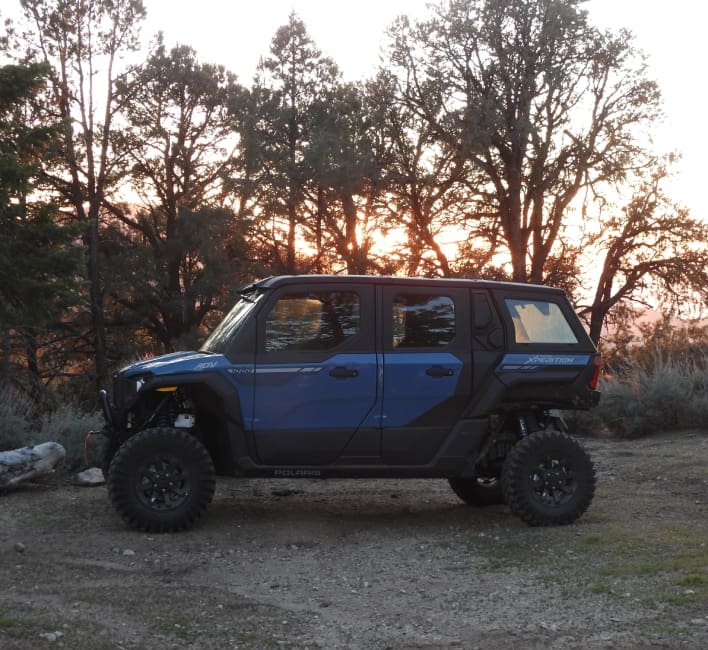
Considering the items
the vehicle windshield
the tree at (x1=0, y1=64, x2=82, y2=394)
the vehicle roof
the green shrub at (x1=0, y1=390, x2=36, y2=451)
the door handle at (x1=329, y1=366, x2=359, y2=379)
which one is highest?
the tree at (x1=0, y1=64, x2=82, y2=394)

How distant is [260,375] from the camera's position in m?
7.41

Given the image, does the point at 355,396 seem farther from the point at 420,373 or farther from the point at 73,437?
the point at 73,437

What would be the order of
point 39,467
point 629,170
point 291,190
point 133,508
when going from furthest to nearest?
point 291,190 < point 629,170 < point 39,467 < point 133,508

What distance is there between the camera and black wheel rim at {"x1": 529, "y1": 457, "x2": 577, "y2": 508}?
7672mm

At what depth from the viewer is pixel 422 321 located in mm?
7715

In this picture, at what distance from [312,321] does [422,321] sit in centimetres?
91

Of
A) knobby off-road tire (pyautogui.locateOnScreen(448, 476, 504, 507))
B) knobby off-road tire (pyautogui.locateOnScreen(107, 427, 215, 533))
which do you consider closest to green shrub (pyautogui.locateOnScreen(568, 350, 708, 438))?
knobby off-road tire (pyautogui.locateOnScreen(448, 476, 504, 507))

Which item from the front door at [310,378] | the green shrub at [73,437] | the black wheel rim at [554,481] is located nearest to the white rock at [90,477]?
the green shrub at [73,437]

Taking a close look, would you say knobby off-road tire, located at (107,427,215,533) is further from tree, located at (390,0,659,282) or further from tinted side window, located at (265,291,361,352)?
tree, located at (390,0,659,282)

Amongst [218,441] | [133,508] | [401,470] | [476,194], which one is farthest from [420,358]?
[476,194]

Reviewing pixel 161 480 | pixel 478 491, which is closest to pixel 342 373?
pixel 161 480

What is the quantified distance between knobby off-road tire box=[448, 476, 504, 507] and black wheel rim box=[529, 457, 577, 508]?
3.55ft

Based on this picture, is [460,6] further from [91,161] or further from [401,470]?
[401,470]

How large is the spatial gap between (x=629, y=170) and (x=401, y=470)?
2646 cm
